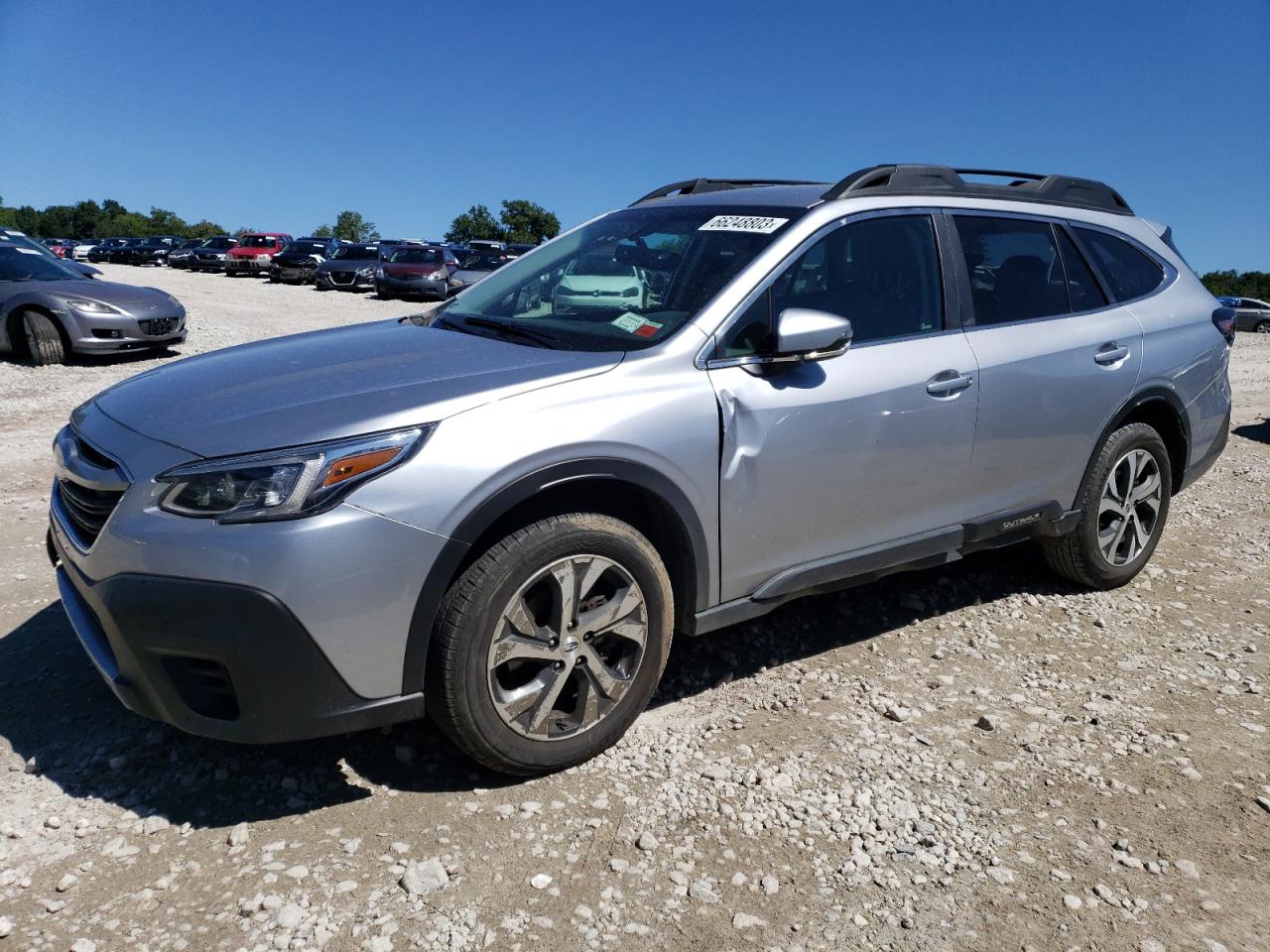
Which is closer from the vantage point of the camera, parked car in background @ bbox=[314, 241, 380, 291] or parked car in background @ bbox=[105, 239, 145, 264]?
parked car in background @ bbox=[314, 241, 380, 291]

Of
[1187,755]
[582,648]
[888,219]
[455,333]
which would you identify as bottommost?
[1187,755]

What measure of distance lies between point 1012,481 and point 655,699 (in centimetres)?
173

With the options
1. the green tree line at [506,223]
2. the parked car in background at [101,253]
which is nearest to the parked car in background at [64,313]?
the parked car in background at [101,253]

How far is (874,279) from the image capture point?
3734 mm

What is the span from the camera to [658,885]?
2.64m

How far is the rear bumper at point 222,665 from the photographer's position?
8.27ft

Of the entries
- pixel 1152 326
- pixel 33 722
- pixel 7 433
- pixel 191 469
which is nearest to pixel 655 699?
pixel 191 469

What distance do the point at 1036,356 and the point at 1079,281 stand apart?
65cm

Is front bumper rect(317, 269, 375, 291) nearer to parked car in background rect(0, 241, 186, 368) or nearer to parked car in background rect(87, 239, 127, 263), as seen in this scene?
parked car in background rect(0, 241, 186, 368)

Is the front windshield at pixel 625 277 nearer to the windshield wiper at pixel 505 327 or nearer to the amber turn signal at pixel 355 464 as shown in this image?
the windshield wiper at pixel 505 327

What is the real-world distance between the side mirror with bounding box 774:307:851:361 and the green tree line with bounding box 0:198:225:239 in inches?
5139

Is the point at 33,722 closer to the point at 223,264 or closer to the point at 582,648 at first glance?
the point at 582,648

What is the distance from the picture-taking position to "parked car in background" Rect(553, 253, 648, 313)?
3627mm

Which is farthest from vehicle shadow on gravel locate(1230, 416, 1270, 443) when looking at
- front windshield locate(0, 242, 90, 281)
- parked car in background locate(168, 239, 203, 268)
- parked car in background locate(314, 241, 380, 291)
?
parked car in background locate(168, 239, 203, 268)
